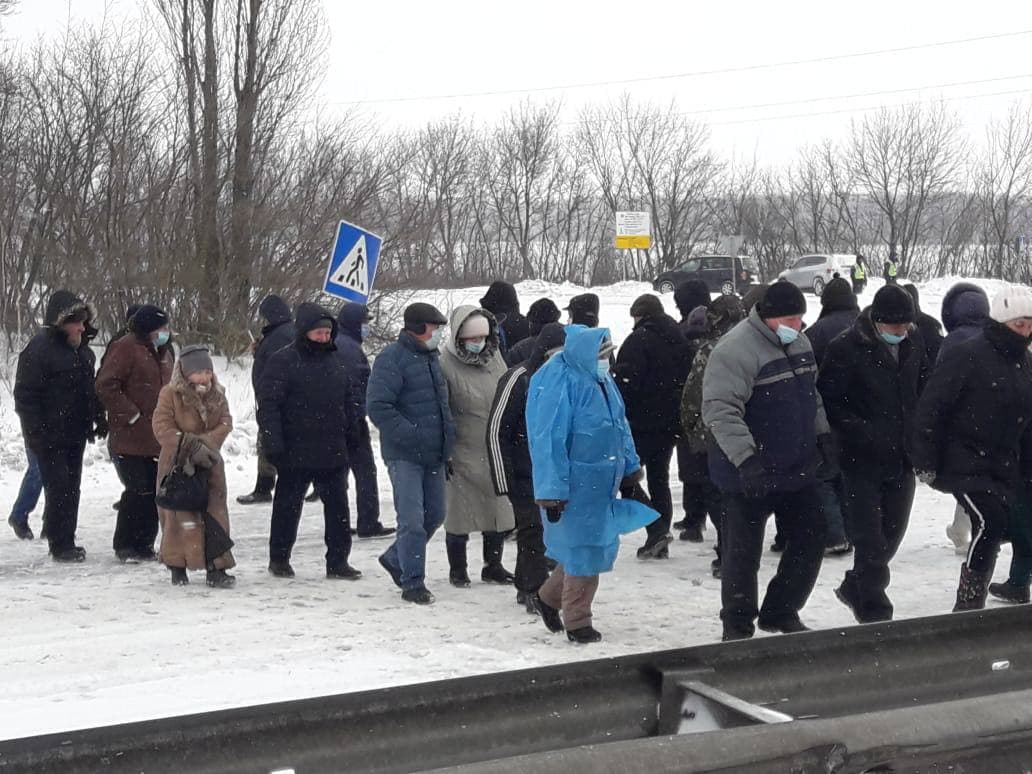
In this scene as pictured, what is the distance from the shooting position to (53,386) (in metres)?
9.61

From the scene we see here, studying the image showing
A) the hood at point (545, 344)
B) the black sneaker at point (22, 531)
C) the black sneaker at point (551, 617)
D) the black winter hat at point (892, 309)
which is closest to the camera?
the black winter hat at point (892, 309)

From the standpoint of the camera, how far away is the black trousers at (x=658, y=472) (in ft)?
32.6

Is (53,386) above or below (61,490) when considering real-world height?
above

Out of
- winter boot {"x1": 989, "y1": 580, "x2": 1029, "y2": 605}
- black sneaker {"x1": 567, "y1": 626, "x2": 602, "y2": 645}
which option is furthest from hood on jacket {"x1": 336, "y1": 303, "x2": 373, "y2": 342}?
winter boot {"x1": 989, "y1": 580, "x2": 1029, "y2": 605}

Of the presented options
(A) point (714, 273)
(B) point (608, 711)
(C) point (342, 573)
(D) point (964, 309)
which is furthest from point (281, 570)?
(A) point (714, 273)

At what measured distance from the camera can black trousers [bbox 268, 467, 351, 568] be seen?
912 centimetres

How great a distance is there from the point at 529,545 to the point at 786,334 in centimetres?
211

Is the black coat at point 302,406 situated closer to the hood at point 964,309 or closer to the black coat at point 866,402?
the black coat at point 866,402

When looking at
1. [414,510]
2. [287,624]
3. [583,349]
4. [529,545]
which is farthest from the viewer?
[414,510]

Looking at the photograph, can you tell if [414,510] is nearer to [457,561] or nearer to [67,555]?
[457,561]

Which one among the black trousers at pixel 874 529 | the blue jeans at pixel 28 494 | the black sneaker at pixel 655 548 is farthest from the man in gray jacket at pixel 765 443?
the blue jeans at pixel 28 494

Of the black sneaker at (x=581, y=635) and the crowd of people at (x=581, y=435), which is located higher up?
the crowd of people at (x=581, y=435)

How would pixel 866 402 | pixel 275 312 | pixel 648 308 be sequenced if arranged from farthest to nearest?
pixel 275 312 → pixel 648 308 → pixel 866 402

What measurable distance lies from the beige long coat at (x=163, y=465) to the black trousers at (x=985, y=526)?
4.74 metres
